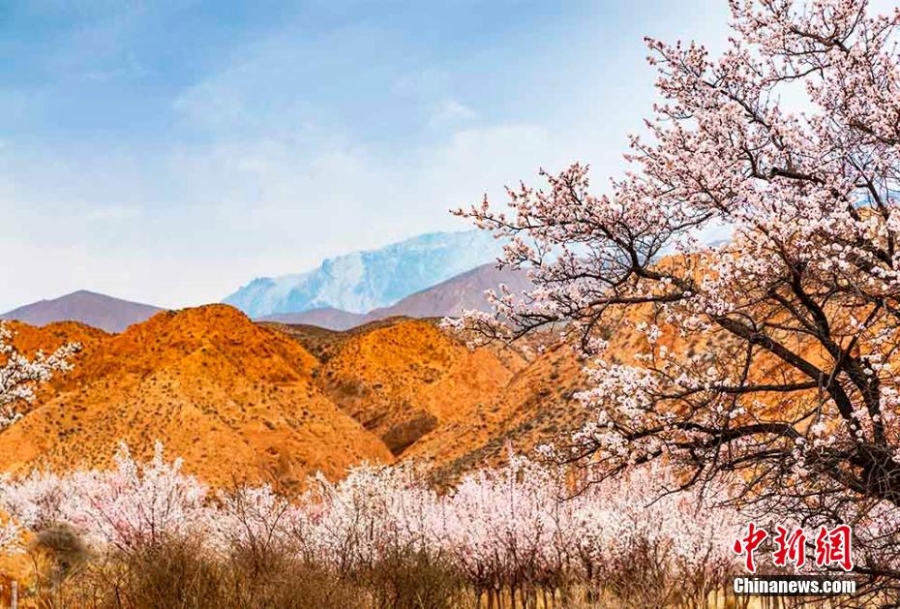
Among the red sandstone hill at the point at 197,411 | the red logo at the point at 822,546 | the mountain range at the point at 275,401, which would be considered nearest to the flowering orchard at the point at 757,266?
the red logo at the point at 822,546

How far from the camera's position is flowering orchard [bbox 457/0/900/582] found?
757 cm

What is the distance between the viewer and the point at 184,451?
5025 cm

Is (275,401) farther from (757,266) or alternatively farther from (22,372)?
(757,266)

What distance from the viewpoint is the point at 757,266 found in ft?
24.7

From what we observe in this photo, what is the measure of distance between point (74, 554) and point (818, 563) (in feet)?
85.5

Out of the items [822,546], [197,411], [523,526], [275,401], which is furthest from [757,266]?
[275,401]

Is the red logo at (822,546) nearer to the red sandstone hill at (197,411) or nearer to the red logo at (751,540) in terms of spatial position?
the red logo at (751,540)

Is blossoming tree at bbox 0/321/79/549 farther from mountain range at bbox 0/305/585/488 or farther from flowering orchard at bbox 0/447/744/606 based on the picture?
mountain range at bbox 0/305/585/488

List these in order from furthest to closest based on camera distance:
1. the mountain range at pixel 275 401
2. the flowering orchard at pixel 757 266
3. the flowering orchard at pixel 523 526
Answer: the mountain range at pixel 275 401
the flowering orchard at pixel 523 526
the flowering orchard at pixel 757 266

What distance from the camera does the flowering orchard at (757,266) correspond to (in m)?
7.57

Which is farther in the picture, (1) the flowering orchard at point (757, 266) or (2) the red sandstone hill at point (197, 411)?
(2) the red sandstone hill at point (197, 411)

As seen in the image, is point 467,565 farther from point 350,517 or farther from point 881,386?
point 881,386

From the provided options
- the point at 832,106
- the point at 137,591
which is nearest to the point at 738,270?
the point at 832,106

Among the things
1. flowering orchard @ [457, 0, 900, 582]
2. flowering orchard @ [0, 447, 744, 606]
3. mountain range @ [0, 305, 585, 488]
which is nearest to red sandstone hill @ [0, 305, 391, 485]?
mountain range @ [0, 305, 585, 488]
